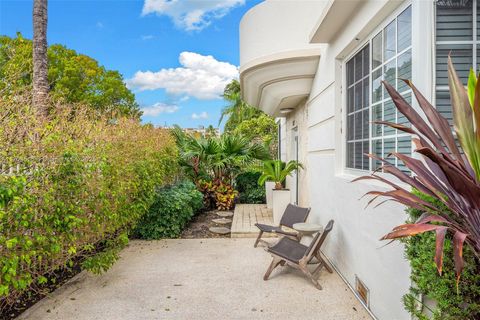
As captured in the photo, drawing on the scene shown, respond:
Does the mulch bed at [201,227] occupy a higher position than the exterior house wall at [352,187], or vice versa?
the exterior house wall at [352,187]

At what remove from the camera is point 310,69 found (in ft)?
19.0

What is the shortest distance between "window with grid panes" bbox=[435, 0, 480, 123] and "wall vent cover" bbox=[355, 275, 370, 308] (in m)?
2.14

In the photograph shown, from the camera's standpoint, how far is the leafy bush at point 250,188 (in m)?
11.5

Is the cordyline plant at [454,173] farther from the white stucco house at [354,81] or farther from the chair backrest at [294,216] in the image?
the chair backrest at [294,216]

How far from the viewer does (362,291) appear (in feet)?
12.1

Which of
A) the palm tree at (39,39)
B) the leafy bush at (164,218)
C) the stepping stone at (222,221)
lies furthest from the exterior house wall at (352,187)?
the palm tree at (39,39)

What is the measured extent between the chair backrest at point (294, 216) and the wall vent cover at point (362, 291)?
5.82 ft

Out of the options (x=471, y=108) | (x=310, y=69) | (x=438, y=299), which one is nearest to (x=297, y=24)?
(x=310, y=69)

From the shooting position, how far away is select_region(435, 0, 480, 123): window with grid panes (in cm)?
245

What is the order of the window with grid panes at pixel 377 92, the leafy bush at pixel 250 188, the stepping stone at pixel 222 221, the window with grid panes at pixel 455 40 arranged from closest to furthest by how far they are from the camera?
the window with grid panes at pixel 455 40 → the window with grid panes at pixel 377 92 → the stepping stone at pixel 222 221 → the leafy bush at pixel 250 188

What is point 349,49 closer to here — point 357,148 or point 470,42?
point 357,148

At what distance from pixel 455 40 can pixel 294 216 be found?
391cm

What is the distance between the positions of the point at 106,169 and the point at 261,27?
13.5 ft

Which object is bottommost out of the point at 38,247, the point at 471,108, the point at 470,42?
the point at 38,247
